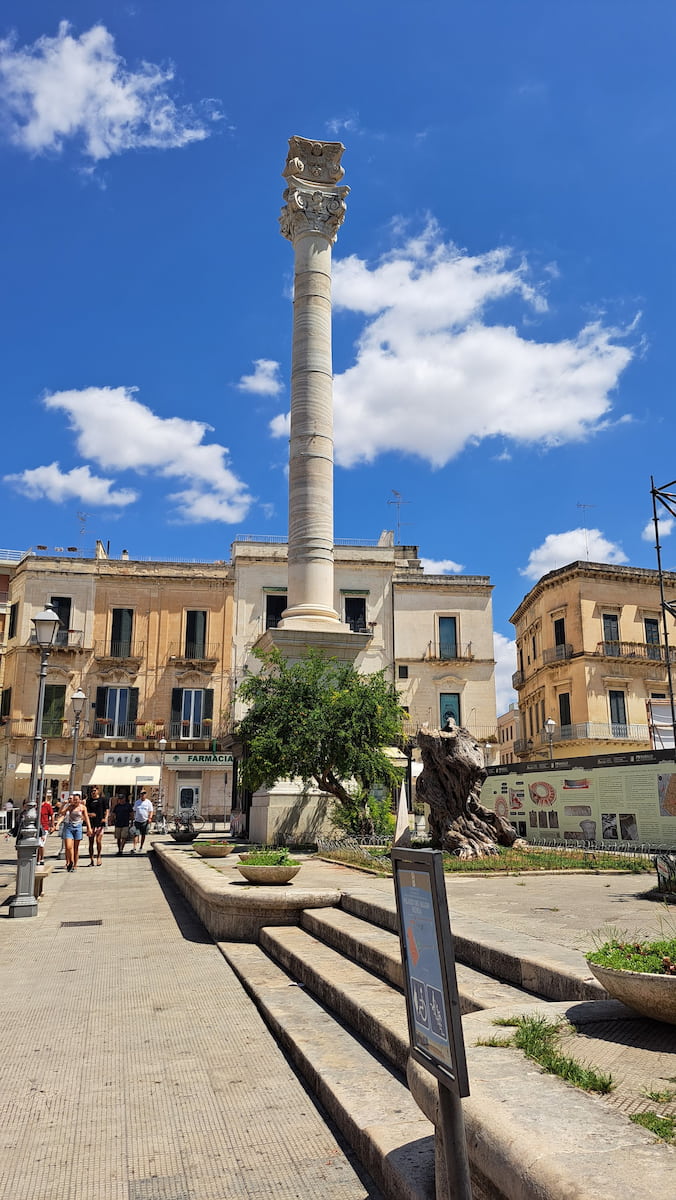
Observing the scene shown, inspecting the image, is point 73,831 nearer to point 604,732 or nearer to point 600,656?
point 604,732

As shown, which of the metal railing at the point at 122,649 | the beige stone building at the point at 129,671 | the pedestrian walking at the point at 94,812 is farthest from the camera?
the metal railing at the point at 122,649

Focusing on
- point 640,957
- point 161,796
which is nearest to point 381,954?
point 640,957

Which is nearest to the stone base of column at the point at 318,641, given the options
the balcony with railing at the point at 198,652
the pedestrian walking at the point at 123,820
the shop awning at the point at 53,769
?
the pedestrian walking at the point at 123,820

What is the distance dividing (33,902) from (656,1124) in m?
10.6

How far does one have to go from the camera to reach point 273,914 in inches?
356

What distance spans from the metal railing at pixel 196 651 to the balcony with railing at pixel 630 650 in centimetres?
1871

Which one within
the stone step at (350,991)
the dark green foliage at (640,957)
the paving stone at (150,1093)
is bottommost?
the paving stone at (150,1093)

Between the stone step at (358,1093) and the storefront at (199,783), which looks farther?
the storefront at (199,783)

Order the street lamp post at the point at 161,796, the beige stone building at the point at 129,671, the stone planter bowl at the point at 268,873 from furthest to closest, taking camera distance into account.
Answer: the beige stone building at the point at 129,671
the street lamp post at the point at 161,796
the stone planter bowl at the point at 268,873

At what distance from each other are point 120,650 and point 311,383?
958 inches

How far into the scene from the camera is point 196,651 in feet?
144

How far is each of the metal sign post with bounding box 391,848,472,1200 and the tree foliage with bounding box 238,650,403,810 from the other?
1567 cm

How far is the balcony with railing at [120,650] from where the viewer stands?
43.1 m

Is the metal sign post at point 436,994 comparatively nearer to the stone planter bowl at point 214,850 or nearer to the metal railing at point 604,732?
the stone planter bowl at point 214,850
